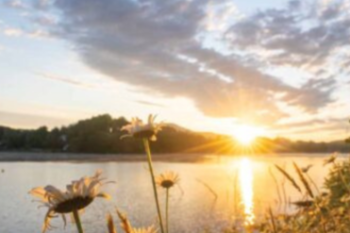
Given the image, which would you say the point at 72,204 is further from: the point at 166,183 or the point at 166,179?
the point at 166,179

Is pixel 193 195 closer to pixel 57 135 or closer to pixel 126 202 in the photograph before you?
pixel 126 202

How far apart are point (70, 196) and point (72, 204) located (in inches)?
1.3

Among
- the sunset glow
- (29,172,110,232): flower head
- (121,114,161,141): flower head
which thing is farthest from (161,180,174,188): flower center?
(29,172,110,232): flower head

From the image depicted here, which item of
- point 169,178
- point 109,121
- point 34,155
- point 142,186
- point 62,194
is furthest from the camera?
point 109,121

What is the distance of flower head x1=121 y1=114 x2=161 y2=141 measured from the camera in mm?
3545

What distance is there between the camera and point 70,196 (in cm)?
188

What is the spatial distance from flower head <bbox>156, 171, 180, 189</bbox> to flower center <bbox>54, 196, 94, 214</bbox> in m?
3.51

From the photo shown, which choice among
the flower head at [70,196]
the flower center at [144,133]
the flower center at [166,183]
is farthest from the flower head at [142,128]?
the flower center at [166,183]

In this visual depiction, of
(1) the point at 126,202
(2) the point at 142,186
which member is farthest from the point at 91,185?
(2) the point at 142,186

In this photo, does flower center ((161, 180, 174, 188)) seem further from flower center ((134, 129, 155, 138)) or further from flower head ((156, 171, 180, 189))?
flower center ((134, 129, 155, 138))

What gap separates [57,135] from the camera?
6393 inches

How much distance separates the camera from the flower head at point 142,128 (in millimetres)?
3545

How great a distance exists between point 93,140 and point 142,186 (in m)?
102

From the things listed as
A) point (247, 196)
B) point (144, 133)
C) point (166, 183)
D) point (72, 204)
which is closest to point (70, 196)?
point (72, 204)
